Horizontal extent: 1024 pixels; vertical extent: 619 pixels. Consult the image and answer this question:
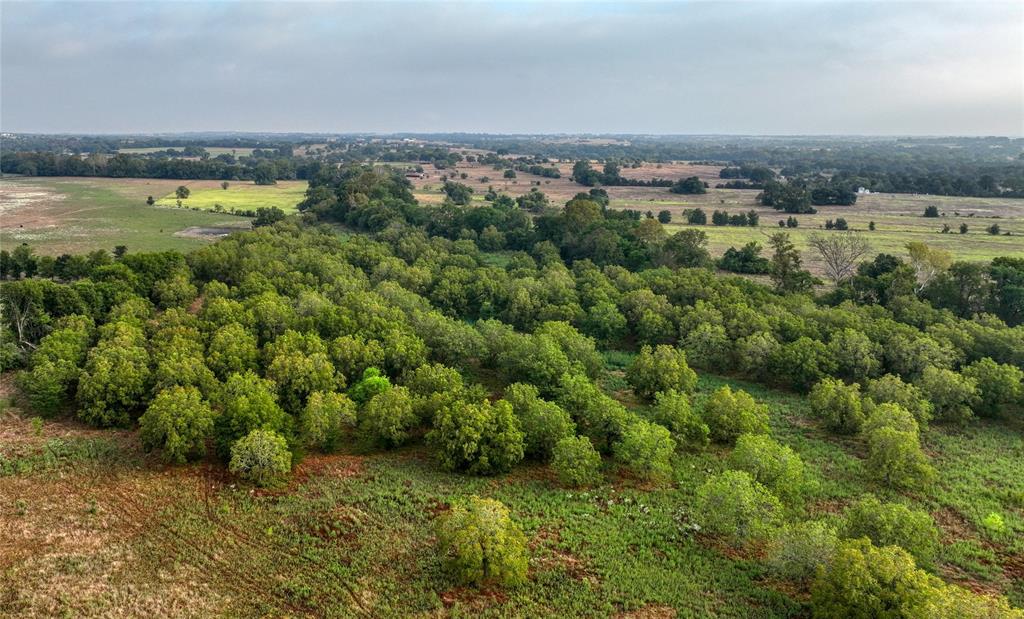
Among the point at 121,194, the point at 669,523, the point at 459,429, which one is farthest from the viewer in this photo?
the point at 121,194

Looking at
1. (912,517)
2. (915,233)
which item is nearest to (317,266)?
(912,517)

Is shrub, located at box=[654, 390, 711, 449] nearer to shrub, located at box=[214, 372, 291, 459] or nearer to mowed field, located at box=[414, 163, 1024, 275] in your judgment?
shrub, located at box=[214, 372, 291, 459]

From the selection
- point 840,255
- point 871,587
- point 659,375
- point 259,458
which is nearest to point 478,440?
point 259,458

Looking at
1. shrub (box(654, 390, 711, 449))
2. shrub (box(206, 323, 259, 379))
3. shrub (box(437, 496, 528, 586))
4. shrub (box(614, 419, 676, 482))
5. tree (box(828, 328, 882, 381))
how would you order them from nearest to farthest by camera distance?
shrub (box(437, 496, 528, 586))
shrub (box(614, 419, 676, 482))
shrub (box(654, 390, 711, 449))
shrub (box(206, 323, 259, 379))
tree (box(828, 328, 882, 381))

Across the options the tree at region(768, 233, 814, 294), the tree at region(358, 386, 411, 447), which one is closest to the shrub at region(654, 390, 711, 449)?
the tree at region(358, 386, 411, 447)

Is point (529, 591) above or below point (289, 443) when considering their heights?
below

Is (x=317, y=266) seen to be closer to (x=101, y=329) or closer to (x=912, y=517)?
(x=101, y=329)
